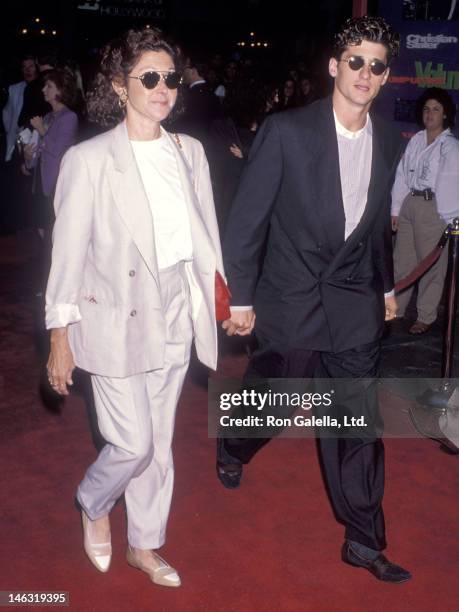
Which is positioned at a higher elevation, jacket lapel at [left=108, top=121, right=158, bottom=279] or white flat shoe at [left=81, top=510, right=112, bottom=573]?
jacket lapel at [left=108, top=121, right=158, bottom=279]

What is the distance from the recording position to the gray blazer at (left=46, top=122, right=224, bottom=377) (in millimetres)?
3150

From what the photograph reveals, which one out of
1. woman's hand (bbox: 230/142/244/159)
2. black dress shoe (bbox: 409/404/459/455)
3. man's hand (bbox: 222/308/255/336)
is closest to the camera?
man's hand (bbox: 222/308/255/336)

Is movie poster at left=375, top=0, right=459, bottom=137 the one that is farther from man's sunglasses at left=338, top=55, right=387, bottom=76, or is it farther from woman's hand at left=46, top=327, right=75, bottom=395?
woman's hand at left=46, top=327, right=75, bottom=395

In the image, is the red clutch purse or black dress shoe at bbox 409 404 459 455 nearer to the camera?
the red clutch purse

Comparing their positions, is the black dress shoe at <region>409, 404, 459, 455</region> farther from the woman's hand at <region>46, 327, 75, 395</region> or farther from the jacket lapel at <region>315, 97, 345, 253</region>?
the woman's hand at <region>46, 327, 75, 395</region>

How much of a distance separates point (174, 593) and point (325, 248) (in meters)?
1.56

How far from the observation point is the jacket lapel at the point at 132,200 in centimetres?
316

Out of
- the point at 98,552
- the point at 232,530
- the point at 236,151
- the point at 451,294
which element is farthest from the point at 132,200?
the point at 236,151

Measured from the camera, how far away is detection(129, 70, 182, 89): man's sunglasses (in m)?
3.25

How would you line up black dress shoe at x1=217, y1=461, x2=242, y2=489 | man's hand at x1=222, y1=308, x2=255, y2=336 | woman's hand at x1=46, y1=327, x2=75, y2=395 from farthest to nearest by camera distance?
1. black dress shoe at x1=217, y1=461, x2=242, y2=489
2. man's hand at x1=222, y1=308, x2=255, y2=336
3. woman's hand at x1=46, y1=327, x2=75, y2=395

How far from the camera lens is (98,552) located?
12.2ft

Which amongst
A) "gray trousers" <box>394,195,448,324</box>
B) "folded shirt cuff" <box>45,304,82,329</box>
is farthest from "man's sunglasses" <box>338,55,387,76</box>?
"gray trousers" <box>394,195,448,324</box>

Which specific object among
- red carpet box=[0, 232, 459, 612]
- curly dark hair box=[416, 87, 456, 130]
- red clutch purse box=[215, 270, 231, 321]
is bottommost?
red carpet box=[0, 232, 459, 612]

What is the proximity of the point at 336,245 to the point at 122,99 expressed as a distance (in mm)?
1070
